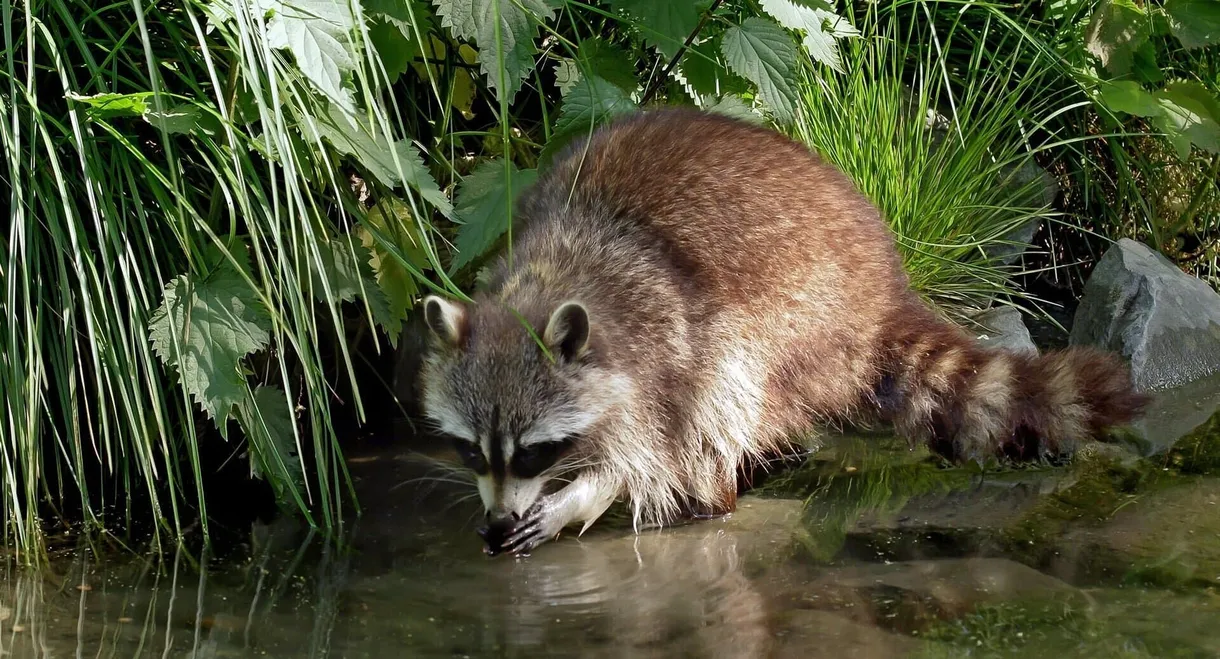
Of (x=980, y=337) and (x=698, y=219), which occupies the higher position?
(x=698, y=219)

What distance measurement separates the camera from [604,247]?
4289 millimetres

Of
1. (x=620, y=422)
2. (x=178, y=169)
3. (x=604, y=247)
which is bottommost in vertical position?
(x=620, y=422)

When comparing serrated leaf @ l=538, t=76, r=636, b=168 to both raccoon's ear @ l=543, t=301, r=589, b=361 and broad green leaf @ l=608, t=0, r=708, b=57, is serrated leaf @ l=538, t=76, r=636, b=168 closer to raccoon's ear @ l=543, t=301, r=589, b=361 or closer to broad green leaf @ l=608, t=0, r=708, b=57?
broad green leaf @ l=608, t=0, r=708, b=57

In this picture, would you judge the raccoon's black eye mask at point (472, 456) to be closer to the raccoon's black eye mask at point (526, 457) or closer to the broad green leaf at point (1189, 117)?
the raccoon's black eye mask at point (526, 457)

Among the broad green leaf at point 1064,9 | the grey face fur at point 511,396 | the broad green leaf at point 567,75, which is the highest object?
the broad green leaf at point 567,75

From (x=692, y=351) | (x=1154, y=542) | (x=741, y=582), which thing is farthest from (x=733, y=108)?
(x=1154, y=542)

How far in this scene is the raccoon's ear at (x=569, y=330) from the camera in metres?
3.77

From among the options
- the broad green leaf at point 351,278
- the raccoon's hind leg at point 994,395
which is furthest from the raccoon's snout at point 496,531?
the raccoon's hind leg at point 994,395

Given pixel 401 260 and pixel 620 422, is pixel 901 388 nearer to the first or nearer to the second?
pixel 620 422

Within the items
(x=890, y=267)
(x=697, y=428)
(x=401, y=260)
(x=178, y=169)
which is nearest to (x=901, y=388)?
(x=890, y=267)

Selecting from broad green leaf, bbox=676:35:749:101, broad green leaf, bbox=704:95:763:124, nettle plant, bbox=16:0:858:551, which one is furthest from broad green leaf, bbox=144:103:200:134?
broad green leaf, bbox=704:95:763:124

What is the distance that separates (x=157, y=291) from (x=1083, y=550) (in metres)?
2.74

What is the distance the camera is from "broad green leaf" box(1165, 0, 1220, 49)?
5207mm

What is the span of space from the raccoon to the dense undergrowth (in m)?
0.23
